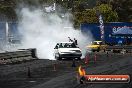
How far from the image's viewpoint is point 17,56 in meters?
37.6

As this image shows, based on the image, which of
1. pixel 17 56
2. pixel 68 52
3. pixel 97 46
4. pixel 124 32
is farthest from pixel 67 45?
pixel 124 32

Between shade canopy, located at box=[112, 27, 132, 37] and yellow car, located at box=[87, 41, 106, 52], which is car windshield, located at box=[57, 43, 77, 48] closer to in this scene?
yellow car, located at box=[87, 41, 106, 52]

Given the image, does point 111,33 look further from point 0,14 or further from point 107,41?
point 0,14

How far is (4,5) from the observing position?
103375mm

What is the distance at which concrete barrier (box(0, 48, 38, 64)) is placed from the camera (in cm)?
3541

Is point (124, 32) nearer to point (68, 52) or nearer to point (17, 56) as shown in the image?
point (68, 52)

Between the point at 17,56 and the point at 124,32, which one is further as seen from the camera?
the point at 124,32

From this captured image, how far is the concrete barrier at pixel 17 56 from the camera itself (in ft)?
116

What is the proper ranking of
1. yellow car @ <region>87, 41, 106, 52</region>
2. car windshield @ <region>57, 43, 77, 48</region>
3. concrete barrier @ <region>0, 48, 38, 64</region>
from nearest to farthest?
concrete barrier @ <region>0, 48, 38, 64</region>, car windshield @ <region>57, 43, 77, 48</region>, yellow car @ <region>87, 41, 106, 52</region>

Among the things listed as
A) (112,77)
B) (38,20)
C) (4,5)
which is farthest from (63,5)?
(112,77)

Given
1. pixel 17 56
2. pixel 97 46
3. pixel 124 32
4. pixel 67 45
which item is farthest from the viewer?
pixel 124 32

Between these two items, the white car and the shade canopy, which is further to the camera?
the shade canopy

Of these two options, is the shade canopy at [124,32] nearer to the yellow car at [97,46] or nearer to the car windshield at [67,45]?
the yellow car at [97,46]

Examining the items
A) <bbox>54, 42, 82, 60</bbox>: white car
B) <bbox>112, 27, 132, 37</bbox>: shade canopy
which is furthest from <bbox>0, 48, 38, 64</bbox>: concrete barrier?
<bbox>112, 27, 132, 37</bbox>: shade canopy
